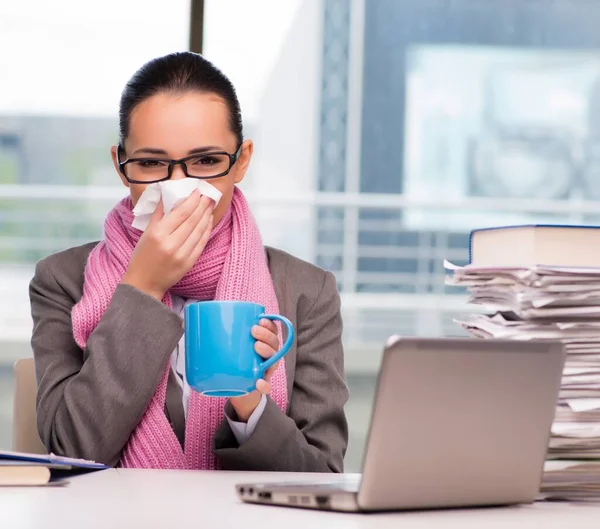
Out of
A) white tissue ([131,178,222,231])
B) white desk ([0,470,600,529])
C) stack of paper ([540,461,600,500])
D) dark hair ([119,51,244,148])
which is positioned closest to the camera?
white desk ([0,470,600,529])

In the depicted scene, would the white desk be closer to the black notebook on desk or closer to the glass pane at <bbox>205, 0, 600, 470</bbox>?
the black notebook on desk

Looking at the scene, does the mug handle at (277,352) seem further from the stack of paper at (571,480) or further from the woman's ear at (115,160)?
the woman's ear at (115,160)

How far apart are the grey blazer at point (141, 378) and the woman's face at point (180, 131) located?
0.20 m

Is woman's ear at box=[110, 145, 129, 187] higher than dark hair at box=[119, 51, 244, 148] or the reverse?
the reverse

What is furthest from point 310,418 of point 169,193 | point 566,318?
point 566,318

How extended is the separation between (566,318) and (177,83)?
808 mm

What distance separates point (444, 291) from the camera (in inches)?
258

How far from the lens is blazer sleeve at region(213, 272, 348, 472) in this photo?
1.29 m

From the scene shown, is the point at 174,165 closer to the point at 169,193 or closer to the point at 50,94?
the point at 169,193

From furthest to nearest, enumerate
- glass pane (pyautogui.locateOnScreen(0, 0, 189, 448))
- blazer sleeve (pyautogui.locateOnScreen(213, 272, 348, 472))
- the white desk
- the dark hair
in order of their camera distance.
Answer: glass pane (pyautogui.locateOnScreen(0, 0, 189, 448)), the dark hair, blazer sleeve (pyautogui.locateOnScreen(213, 272, 348, 472)), the white desk

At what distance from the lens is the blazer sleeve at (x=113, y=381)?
4.42 feet

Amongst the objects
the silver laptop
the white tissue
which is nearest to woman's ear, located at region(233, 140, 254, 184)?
the white tissue

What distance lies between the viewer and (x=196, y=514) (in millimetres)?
807

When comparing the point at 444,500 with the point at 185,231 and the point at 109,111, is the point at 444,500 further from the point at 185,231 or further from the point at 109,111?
Answer: the point at 109,111
